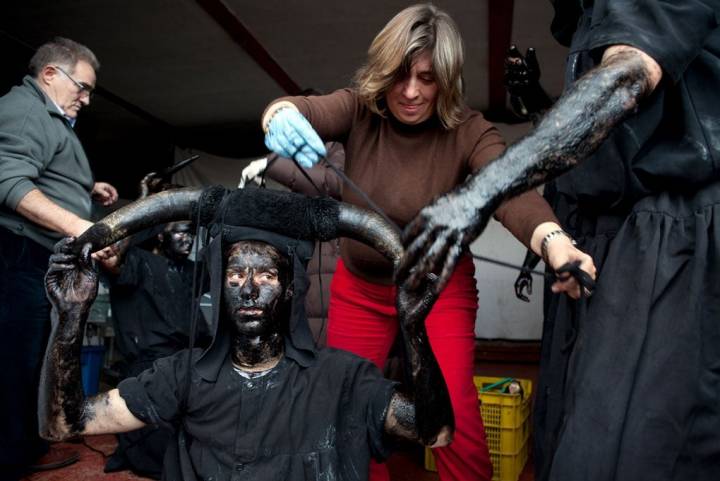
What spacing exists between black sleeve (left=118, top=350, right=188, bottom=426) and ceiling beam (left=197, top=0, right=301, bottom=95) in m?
3.40

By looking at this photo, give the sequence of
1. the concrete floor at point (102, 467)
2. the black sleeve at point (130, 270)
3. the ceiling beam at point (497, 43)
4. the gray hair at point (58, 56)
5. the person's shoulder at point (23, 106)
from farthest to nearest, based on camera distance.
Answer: the ceiling beam at point (497, 43) < the black sleeve at point (130, 270) < the concrete floor at point (102, 467) < the gray hair at point (58, 56) < the person's shoulder at point (23, 106)

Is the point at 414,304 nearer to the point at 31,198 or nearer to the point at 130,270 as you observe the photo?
the point at 31,198

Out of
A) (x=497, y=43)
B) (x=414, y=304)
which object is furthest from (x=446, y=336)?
(x=497, y=43)

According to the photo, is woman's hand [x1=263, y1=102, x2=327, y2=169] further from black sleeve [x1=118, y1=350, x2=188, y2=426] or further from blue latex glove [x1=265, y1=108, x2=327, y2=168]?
black sleeve [x1=118, y1=350, x2=188, y2=426]

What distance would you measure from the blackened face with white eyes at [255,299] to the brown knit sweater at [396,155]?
386mm

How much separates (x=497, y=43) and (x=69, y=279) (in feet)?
14.1

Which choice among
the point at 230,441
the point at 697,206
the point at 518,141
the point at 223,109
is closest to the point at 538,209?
the point at 697,206

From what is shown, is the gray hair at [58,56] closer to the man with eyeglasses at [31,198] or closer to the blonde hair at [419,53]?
the man with eyeglasses at [31,198]

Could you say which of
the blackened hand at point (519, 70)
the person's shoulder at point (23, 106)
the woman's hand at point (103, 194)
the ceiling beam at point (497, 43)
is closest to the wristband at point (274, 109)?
the blackened hand at point (519, 70)

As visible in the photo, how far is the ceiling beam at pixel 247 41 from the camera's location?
4643 mm

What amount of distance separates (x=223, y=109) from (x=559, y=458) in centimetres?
626

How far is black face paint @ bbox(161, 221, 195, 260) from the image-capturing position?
4273 millimetres

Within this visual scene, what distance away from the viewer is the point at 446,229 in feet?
3.72

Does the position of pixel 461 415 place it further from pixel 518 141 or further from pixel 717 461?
pixel 518 141
